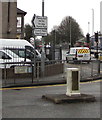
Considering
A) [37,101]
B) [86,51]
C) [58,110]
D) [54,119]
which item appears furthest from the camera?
[86,51]

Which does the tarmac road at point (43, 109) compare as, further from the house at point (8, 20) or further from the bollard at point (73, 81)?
Result: the house at point (8, 20)

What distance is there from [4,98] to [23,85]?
10.6 feet

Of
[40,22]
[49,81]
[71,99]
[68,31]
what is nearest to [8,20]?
[40,22]

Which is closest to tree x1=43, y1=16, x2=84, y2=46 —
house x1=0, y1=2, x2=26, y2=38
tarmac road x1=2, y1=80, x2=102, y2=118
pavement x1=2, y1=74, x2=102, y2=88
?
house x1=0, y1=2, x2=26, y2=38

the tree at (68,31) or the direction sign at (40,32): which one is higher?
the tree at (68,31)

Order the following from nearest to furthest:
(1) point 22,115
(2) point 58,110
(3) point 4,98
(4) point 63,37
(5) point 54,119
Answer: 1. (5) point 54,119
2. (1) point 22,115
3. (2) point 58,110
4. (3) point 4,98
5. (4) point 63,37

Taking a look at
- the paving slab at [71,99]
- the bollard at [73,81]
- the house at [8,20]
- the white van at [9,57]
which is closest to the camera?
the paving slab at [71,99]

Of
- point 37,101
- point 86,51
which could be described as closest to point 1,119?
point 37,101

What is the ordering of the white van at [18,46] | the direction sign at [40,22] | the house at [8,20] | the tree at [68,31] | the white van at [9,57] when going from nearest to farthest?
the direction sign at [40,22]
the white van at [9,57]
the white van at [18,46]
the house at [8,20]
the tree at [68,31]

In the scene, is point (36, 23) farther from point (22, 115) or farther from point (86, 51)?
point (86, 51)

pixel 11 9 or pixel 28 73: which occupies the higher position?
pixel 11 9

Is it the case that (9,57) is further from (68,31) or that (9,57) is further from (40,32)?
(68,31)

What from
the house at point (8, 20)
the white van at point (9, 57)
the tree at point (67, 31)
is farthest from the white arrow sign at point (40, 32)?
the tree at point (67, 31)

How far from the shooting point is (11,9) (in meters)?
34.3
